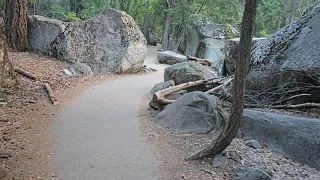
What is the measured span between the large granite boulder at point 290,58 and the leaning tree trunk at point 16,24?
916 centimetres

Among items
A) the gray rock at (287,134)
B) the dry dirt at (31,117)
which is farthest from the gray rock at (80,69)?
the gray rock at (287,134)

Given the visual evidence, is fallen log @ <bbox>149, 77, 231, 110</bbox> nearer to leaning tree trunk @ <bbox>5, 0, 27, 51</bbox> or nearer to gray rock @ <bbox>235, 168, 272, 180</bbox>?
gray rock @ <bbox>235, 168, 272, 180</bbox>

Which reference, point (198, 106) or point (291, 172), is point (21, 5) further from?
point (291, 172)

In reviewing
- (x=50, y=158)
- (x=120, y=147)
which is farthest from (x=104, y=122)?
(x=50, y=158)

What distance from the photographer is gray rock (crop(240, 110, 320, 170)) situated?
553 centimetres

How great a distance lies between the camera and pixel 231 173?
490 centimetres

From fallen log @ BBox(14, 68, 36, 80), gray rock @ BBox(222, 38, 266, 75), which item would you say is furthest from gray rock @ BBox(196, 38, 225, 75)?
fallen log @ BBox(14, 68, 36, 80)

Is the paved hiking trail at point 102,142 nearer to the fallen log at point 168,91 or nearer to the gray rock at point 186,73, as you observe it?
the fallen log at point 168,91

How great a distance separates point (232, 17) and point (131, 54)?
11.9 metres

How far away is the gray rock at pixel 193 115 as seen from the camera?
6.57 meters

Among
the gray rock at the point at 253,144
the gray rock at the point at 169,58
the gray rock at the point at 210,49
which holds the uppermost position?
the gray rock at the point at 210,49

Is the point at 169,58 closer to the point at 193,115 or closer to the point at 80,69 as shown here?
the point at 80,69

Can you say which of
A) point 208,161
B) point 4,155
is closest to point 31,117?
point 4,155

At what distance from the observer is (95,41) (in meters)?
13.9
